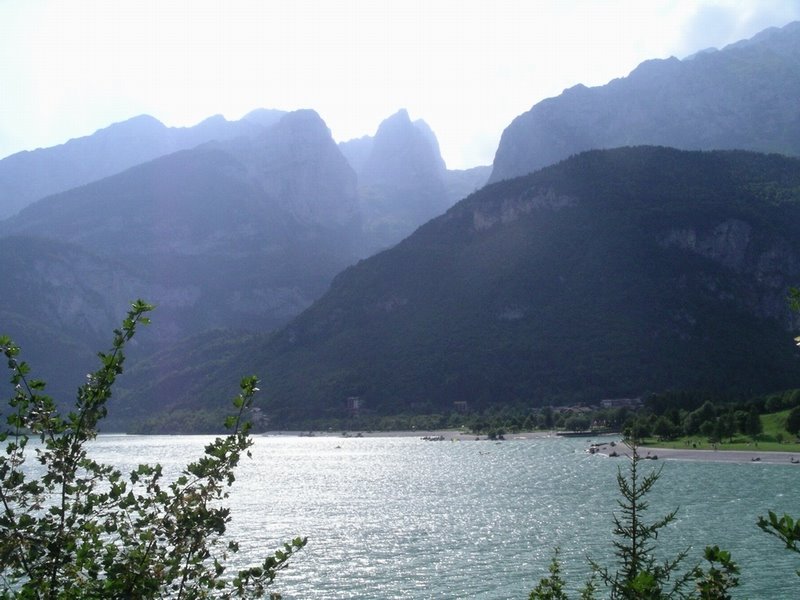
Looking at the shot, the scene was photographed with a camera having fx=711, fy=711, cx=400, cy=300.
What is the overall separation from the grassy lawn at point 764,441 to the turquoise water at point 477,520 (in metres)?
10.4

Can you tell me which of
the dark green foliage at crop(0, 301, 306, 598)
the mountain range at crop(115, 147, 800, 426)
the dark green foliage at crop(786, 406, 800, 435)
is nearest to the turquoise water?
the dark green foliage at crop(0, 301, 306, 598)

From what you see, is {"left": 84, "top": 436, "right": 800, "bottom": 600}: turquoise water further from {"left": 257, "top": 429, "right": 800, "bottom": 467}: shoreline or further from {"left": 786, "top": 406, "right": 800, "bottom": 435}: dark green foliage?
{"left": 786, "top": 406, "right": 800, "bottom": 435}: dark green foliage

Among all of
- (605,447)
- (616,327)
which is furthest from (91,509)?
(616,327)

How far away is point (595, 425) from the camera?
142 metres

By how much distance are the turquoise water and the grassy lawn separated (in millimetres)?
10374

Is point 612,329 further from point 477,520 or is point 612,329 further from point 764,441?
point 477,520

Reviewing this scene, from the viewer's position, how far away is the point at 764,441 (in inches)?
3634

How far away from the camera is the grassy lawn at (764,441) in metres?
87.4

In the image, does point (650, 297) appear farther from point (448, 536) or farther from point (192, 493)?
point (192, 493)

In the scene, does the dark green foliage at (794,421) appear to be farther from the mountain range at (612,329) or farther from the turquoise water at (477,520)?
the mountain range at (612,329)

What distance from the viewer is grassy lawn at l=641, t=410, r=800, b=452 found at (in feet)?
287

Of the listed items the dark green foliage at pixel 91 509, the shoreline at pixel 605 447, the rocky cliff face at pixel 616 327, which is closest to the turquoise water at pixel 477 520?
the shoreline at pixel 605 447

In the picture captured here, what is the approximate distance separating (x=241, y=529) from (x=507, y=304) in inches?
5963

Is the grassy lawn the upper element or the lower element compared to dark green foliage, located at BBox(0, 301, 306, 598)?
lower
